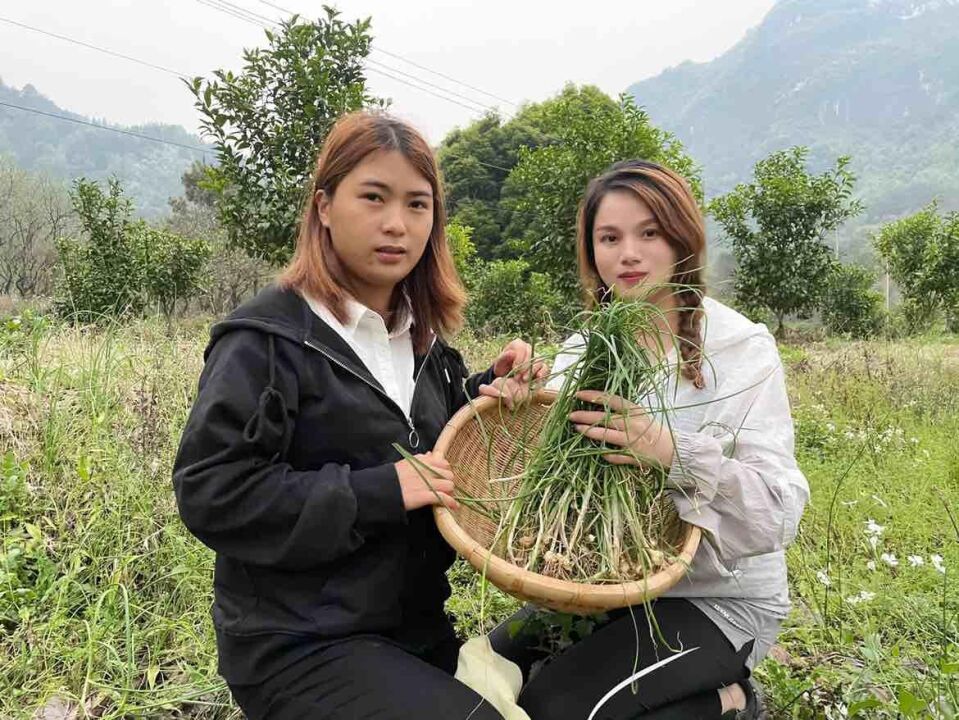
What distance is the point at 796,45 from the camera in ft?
557

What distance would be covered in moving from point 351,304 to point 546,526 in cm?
68

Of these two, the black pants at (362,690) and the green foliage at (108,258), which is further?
the green foliage at (108,258)

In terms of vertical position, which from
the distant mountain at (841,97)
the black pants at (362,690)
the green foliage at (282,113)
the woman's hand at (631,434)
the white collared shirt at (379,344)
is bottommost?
the black pants at (362,690)

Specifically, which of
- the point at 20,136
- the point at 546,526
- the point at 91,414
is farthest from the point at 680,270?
the point at 20,136

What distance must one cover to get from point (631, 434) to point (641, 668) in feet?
1.82

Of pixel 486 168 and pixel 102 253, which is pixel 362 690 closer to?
pixel 102 253

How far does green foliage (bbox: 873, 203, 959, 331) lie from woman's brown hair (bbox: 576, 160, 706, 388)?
15930 millimetres

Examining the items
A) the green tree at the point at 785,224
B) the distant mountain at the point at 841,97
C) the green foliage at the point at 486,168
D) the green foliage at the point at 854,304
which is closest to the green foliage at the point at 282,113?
the green tree at the point at 785,224

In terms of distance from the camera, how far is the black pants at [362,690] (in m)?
1.29

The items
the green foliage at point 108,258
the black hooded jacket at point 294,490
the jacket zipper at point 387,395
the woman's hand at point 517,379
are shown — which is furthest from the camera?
the green foliage at point 108,258

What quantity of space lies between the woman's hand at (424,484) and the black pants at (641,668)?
51 centimetres

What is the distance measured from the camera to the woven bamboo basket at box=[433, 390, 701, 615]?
1153 millimetres

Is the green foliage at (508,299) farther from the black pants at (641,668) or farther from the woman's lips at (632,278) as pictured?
the black pants at (641,668)

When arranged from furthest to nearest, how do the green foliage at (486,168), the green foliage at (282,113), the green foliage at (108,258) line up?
1. the green foliage at (486,168)
2. the green foliage at (108,258)
3. the green foliage at (282,113)
